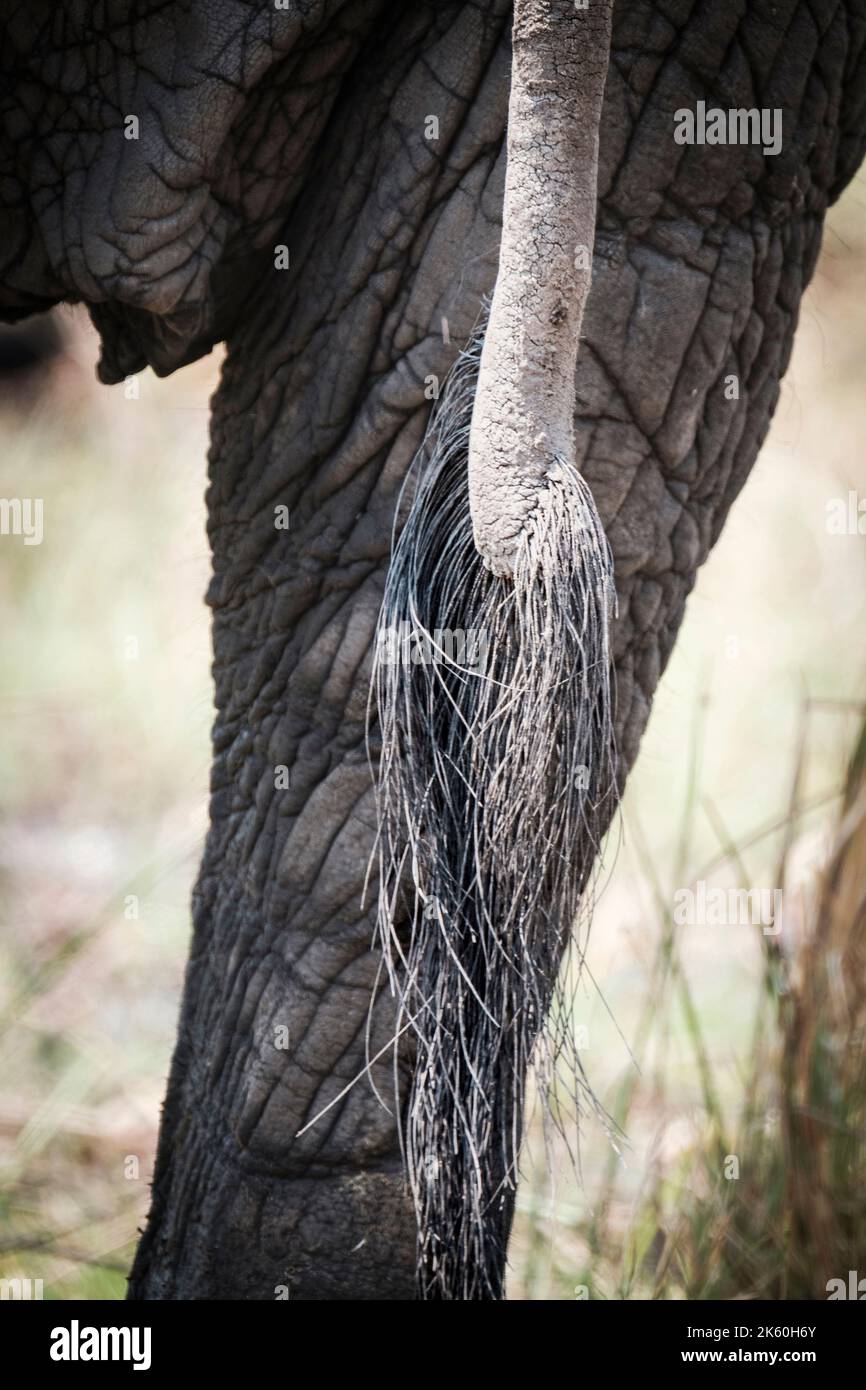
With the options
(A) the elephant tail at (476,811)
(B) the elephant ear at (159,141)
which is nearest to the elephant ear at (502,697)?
(A) the elephant tail at (476,811)

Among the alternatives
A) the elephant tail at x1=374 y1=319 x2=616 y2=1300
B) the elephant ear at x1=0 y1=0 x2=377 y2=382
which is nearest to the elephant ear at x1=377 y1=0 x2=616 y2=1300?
the elephant tail at x1=374 y1=319 x2=616 y2=1300

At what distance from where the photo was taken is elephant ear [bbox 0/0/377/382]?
130 cm

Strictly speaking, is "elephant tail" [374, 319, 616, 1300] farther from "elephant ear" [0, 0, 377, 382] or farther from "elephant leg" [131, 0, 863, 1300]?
"elephant ear" [0, 0, 377, 382]

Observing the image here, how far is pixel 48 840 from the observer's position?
10.3ft

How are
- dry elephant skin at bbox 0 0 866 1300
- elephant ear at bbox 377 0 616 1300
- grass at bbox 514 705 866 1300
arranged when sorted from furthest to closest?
grass at bbox 514 705 866 1300 → dry elephant skin at bbox 0 0 866 1300 → elephant ear at bbox 377 0 616 1300

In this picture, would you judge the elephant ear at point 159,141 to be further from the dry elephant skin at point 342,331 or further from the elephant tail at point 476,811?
the elephant tail at point 476,811

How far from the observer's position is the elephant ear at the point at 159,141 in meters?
1.30

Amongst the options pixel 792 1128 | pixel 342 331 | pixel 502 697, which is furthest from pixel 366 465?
pixel 792 1128

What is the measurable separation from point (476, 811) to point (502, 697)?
0.31 feet

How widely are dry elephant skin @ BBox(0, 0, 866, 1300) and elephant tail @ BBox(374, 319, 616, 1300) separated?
0.02 m

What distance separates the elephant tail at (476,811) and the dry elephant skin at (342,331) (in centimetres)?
2

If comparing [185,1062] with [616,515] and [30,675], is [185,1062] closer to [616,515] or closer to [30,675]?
[616,515]

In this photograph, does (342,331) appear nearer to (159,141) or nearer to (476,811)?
(159,141)
